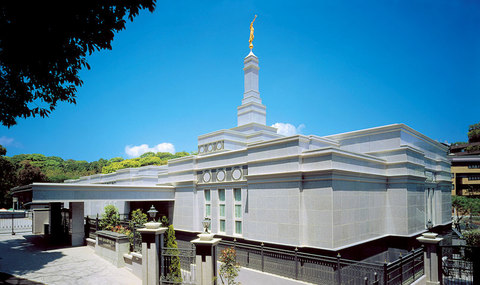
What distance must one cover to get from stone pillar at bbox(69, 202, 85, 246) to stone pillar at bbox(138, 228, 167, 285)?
382 inches

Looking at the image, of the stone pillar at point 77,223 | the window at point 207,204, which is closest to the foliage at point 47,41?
the stone pillar at point 77,223

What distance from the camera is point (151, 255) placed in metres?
11.8

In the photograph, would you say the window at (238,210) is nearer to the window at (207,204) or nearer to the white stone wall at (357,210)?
the window at (207,204)

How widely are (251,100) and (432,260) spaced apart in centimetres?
1786

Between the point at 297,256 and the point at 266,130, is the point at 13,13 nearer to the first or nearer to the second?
the point at 297,256

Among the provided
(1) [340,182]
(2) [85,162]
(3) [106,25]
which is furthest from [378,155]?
(2) [85,162]

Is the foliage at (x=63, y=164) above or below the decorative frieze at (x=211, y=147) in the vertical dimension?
below

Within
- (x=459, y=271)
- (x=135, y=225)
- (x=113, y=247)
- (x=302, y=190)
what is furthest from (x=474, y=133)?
(x=113, y=247)

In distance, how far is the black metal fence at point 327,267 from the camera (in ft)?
33.4

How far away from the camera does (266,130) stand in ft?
86.0

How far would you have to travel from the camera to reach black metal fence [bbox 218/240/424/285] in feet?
33.4

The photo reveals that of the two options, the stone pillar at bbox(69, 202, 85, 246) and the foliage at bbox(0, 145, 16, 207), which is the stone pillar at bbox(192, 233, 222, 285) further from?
the foliage at bbox(0, 145, 16, 207)

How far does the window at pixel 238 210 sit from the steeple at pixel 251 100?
950cm

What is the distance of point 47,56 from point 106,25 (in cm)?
196
